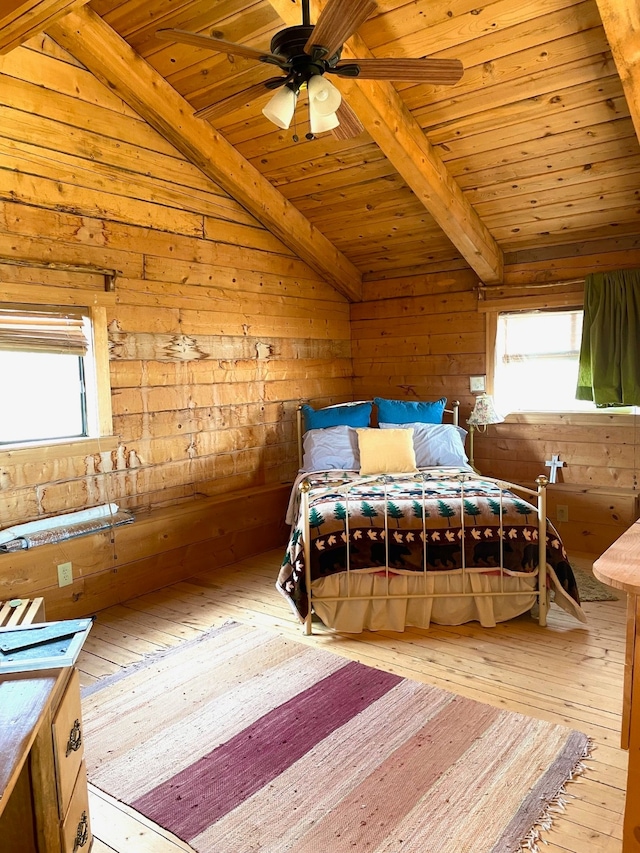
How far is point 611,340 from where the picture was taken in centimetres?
395

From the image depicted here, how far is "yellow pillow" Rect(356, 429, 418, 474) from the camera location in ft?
13.3

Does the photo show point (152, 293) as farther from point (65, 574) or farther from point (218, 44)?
point (218, 44)

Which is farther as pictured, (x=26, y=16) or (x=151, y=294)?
(x=151, y=294)

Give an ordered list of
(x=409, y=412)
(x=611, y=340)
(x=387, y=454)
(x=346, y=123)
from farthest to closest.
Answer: (x=409, y=412) → (x=387, y=454) → (x=611, y=340) → (x=346, y=123)

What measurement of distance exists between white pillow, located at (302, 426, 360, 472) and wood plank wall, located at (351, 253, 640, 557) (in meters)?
0.99

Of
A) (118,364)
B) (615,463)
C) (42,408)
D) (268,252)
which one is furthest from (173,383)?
(615,463)

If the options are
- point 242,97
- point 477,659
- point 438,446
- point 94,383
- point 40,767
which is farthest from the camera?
point 438,446

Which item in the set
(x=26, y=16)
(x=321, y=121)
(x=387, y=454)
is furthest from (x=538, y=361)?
(x=26, y=16)

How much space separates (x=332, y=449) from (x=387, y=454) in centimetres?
41

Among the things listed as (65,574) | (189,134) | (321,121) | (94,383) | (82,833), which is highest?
(189,134)

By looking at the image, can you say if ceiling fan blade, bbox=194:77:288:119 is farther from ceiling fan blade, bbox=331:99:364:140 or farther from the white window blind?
the white window blind

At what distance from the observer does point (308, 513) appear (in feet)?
10.3

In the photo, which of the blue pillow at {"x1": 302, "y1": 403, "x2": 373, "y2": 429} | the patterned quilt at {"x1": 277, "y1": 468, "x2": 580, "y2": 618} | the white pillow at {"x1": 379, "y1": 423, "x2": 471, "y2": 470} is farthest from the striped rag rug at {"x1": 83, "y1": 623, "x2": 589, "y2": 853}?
the blue pillow at {"x1": 302, "y1": 403, "x2": 373, "y2": 429}

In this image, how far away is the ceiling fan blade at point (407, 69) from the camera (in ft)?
6.79
